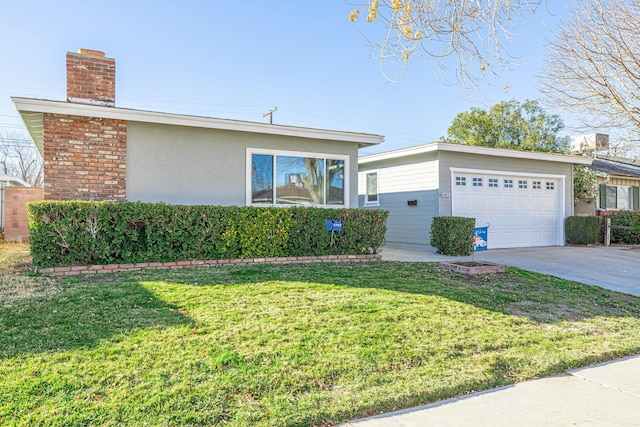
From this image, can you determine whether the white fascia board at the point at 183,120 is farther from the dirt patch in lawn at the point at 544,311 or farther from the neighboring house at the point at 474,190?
the dirt patch in lawn at the point at 544,311

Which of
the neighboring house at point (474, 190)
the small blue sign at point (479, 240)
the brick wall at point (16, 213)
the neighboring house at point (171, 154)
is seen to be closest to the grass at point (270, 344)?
the small blue sign at point (479, 240)

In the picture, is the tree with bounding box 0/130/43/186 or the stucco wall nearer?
the stucco wall

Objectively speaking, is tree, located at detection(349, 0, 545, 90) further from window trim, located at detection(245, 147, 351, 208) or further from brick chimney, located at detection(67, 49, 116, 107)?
brick chimney, located at detection(67, 49, 116, 107)

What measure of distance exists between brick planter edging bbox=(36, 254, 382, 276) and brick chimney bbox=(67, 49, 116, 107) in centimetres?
339

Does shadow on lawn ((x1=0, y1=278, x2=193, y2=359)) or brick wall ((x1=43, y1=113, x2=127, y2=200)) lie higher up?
brick wall ((x1=43, y1=113, x2=127, y2=200))

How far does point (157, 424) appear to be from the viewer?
250cm

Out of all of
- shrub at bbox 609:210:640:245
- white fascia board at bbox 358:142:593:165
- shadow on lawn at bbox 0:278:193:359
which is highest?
white fascia board at bbox 358:142:593:165

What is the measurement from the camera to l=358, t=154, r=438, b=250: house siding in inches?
466

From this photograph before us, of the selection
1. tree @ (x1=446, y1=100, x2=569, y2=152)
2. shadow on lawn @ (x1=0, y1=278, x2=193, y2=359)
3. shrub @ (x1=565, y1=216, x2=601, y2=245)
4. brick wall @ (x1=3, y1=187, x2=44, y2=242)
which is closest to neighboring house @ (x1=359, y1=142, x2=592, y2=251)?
shrub @ (x1=565, y1=216, x2=601, y2=245)

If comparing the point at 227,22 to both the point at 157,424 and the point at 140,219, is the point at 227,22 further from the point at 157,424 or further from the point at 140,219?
the point at 157,424

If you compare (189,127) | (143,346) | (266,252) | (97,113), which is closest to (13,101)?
(97,113)

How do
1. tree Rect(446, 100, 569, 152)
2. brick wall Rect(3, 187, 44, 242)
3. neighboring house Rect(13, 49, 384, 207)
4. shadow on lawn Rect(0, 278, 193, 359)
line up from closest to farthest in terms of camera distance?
shadow on lawn Rect(0, 278, 193, 359)
neighboring house Rect(13, 49, 384, 207)
brick wall Rect(3, 187, 44, 242)
tree Rect(446, 100, 569, 152)

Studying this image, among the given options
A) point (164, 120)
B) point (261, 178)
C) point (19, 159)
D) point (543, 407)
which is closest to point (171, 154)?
point (164, 120)

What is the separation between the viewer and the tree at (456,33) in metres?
4.74
